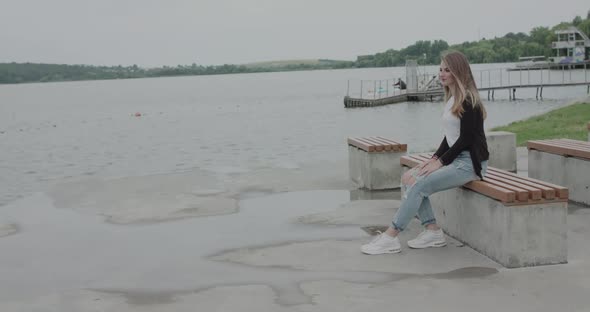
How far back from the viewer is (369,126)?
148 feet

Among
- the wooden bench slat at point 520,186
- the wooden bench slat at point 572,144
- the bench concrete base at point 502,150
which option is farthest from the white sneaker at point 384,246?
the bench concrete base at point 502,150

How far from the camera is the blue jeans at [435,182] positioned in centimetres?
647

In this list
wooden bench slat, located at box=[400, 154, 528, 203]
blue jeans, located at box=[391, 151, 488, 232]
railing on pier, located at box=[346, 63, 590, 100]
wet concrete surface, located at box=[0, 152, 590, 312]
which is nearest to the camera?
wet concrete surface, located at box=[0, 152, 590, 312]

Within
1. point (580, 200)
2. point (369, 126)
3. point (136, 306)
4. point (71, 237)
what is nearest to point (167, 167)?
point (71, 237)

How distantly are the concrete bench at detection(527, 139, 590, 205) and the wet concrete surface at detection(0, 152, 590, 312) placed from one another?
0.25 m

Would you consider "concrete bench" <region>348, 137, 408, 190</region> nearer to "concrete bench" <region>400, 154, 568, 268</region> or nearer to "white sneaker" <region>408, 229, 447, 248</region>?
"white sneaker" <region>408, 229, 447, 248</region>

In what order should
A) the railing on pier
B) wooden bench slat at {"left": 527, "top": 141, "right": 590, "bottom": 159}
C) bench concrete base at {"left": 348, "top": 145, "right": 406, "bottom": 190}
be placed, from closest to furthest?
wooden bench slat at {"left": 527, "top": 141, "right": 590, "bottom": 159} → bench concrete base at {"left": 348, "top": 145, "right": 406, "bottom": 190} → the railing on pier

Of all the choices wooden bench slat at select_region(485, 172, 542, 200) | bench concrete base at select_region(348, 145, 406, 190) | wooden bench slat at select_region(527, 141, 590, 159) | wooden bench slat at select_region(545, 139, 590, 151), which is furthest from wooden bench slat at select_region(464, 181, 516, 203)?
bench concrete base at select_region(348, 145, 406, 190)

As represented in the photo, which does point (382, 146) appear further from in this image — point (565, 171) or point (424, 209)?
point (424, 209)

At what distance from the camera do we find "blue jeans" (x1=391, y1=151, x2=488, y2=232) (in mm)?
6469

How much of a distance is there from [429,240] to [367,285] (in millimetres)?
1302

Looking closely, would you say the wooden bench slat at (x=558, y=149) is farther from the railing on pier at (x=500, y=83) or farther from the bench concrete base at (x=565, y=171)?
the railing on pier at (x=500, y=83)

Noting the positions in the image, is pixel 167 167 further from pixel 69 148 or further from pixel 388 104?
pixel 388 104

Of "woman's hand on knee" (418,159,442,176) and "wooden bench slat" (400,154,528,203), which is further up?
"woman's hand on knee" (418,159,442,176)
